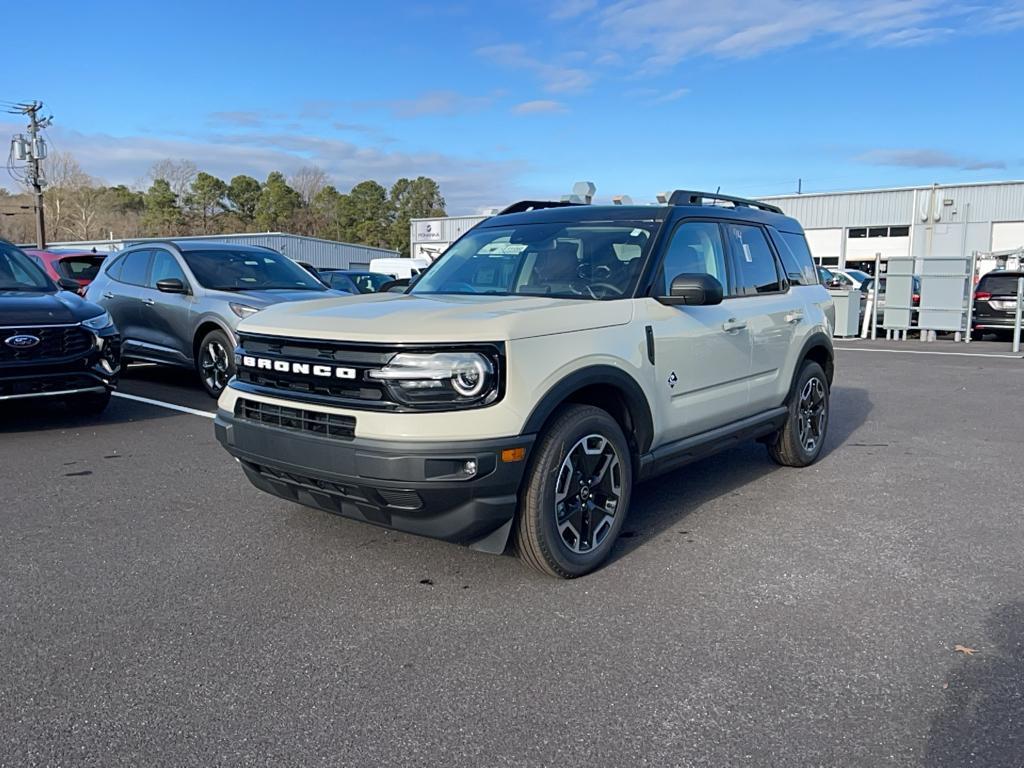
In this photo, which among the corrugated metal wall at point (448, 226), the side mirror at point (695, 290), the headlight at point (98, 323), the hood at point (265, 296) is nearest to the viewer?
the side mirror at point (695, 290)

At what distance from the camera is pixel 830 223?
42.6 metres

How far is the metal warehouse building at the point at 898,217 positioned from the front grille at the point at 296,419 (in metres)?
31.5

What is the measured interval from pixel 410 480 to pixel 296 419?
2.35 feet

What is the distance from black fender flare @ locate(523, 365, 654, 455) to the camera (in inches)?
139

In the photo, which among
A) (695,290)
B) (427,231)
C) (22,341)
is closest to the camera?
(695,290)

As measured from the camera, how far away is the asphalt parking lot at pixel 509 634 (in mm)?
2584

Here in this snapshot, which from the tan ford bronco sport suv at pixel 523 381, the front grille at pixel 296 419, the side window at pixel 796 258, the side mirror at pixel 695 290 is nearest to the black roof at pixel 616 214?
the tan ford bronco sport suv at pixel 523 381

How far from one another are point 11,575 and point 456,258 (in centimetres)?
298

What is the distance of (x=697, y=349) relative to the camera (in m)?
4.57

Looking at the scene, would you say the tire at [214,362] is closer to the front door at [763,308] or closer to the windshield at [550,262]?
the windshield at [550,262]

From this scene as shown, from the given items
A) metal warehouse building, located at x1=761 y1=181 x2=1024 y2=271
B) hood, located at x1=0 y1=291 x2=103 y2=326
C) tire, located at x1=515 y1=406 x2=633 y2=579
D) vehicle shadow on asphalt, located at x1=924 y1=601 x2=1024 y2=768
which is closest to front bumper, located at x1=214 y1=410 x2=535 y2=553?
tire, located at x1=515 y1=406 x2=633 y2=579

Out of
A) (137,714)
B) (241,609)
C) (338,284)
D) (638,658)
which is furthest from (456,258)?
(338,284)

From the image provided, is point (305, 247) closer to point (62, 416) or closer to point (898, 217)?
point (898, 217)

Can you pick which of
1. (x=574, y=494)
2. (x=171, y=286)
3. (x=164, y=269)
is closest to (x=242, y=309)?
(x=171, y=286)
